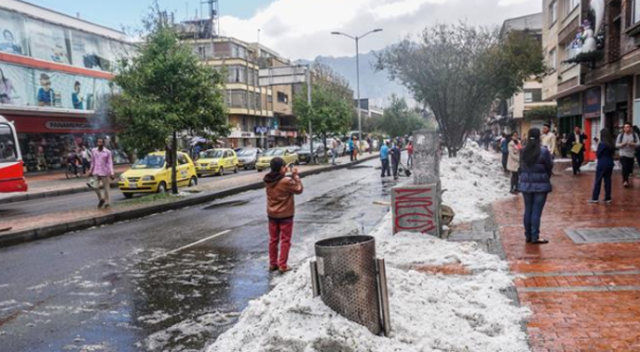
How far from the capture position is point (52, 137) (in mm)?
33281

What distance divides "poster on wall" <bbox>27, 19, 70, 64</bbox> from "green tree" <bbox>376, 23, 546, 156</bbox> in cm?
1943

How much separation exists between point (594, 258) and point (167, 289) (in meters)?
5.35

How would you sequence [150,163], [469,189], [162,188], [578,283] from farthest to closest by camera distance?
1. [150,163]
2. [162,188]
3. [469,189]
4. [578,283]

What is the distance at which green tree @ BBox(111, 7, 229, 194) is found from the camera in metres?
15.5

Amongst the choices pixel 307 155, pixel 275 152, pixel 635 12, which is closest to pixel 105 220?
pixel 635 12

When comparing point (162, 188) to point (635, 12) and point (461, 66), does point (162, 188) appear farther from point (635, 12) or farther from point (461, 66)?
point (635, 12)

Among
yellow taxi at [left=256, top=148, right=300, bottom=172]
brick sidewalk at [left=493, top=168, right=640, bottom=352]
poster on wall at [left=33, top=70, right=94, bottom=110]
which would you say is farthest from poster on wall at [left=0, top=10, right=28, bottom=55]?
brick sidewalk at [left=493, top=168, right=640, bottom=352]

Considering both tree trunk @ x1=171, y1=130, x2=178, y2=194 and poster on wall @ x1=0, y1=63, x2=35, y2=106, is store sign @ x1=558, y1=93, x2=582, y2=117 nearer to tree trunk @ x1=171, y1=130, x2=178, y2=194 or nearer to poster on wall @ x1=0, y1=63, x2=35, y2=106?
tree trunk @ x1=171, y1=130, x2=178, y2=194

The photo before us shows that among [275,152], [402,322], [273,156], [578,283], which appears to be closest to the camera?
[402,322]

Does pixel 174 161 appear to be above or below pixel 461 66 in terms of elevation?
below

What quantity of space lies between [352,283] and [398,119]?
253 ft

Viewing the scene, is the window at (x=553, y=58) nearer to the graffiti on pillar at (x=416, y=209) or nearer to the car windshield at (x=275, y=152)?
the car windshield at (x=275, y=152)

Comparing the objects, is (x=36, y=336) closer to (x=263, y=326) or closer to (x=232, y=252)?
(x=263, y=326)

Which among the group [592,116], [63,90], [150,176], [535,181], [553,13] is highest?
[553,13]
